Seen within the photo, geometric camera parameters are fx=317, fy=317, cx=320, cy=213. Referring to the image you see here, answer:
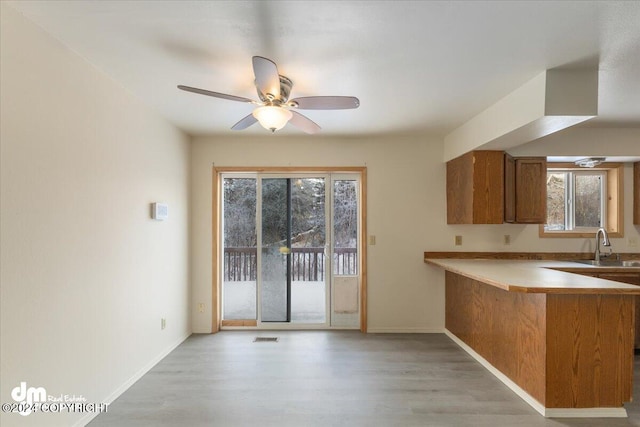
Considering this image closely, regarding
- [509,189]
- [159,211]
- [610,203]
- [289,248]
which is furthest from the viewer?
[289,248]

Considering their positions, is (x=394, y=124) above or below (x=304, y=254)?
above

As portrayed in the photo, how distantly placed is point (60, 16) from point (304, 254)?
10.2 ft

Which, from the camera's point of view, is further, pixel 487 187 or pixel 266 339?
pixel 266 339

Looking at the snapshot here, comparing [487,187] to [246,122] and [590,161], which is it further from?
[246,122]

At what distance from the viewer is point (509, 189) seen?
3375 mm

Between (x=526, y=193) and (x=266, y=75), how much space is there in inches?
121

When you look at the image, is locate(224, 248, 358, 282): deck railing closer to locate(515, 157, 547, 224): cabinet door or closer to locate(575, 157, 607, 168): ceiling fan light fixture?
locate(515, 157, 547, 224): cabinet door

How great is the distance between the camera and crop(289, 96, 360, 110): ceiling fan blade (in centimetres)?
201

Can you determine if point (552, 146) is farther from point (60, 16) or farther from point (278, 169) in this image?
point (60, 16)

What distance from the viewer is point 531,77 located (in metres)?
2.26

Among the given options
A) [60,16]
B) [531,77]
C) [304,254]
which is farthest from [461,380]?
[60,16]

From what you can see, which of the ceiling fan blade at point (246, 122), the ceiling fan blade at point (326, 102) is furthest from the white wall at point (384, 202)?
the ceiling fan blade at point (326, 102)
